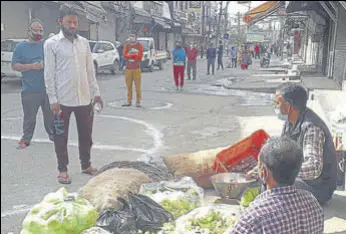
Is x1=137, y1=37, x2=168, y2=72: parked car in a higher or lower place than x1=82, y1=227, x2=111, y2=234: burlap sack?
higher

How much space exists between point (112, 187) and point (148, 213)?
2.16 ft

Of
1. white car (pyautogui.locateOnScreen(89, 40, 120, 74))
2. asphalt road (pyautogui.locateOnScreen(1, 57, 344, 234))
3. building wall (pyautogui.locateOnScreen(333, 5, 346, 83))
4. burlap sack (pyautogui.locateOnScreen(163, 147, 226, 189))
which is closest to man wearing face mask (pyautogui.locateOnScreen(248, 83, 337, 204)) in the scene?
burlap sack (pyautogui.locateOnScreen(163, 147, 226, 189))

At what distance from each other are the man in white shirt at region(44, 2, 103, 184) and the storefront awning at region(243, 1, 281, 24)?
3.29 metres

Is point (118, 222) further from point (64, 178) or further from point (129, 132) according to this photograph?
point (129, 132)

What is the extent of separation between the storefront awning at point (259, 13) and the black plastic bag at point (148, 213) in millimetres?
4611

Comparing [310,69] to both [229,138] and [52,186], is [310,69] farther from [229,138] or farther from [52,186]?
[52,186]

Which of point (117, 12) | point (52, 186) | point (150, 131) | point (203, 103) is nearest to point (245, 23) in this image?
point (150, 131)

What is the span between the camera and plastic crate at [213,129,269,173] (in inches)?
175

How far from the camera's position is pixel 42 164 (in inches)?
229

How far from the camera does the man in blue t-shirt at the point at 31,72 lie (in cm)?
554

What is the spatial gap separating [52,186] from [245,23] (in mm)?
4121

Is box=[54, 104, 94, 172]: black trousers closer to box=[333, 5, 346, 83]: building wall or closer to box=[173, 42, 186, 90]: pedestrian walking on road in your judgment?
box=[333, 5, 346, 83]: building wall

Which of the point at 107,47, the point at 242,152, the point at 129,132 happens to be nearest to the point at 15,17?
the point at 129,132

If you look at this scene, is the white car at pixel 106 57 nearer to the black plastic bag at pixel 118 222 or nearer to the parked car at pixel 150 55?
the parked car at pixel 150 55
